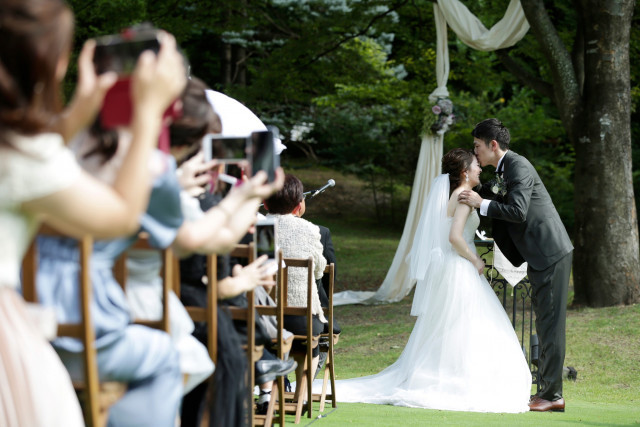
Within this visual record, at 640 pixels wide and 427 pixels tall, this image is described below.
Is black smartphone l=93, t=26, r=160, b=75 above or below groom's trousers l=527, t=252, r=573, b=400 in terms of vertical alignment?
above

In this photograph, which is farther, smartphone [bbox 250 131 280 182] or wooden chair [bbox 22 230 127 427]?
smartphone [bbox 250 131 280 182]

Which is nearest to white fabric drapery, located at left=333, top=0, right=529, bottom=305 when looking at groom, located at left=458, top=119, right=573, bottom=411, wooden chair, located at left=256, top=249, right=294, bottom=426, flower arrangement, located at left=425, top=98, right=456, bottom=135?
flower arrangement, located at left=425, top=98, right=456, bottom=135

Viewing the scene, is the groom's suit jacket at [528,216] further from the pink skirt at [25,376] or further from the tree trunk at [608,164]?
the pink skirt at [25,376]

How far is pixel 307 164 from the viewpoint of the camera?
2614 cm

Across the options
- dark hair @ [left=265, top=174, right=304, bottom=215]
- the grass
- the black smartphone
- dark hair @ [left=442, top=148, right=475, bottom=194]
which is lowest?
the grass

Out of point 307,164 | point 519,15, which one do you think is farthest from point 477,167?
point 307,164

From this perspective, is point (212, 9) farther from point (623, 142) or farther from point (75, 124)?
point (75, 124)

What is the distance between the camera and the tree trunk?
1116cm

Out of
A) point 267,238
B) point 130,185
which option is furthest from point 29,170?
point 267,238

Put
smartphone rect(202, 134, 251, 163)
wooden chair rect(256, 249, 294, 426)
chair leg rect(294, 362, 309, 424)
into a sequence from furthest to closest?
chair leg rect(294, 362, 309, 424) → wooden chair rect(256, 249, 294, 426) → smartphone rect(202, 134, 251, 163)

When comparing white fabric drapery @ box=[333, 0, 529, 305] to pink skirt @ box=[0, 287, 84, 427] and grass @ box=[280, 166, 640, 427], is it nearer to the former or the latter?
grass @ box=[280, 166, 640, 427]

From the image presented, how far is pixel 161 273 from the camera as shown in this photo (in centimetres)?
263

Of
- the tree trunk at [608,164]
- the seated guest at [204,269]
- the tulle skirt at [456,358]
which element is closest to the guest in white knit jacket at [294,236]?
the tulle skirt at [456,358]

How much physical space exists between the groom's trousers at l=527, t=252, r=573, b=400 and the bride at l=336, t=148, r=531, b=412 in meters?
0.21
